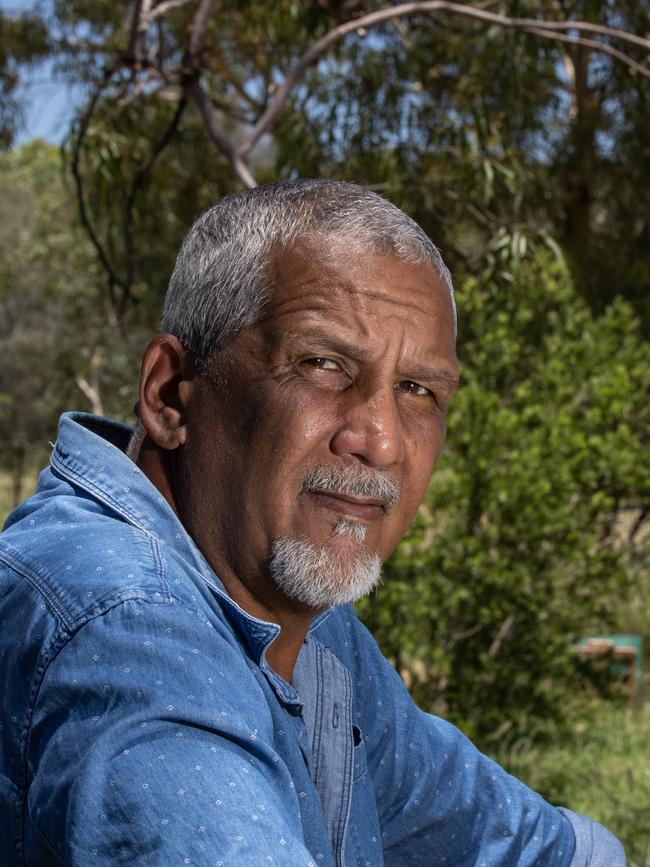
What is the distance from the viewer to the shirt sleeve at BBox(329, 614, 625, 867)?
6.34 ft

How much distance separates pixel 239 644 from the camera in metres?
1.44

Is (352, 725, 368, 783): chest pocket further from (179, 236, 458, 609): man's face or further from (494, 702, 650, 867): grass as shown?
(494, 702, 650, 867): grass

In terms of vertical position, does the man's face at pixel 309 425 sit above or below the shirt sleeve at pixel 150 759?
above

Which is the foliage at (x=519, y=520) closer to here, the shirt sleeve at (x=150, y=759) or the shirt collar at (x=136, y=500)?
the shirt collar at (x=136, y=500)

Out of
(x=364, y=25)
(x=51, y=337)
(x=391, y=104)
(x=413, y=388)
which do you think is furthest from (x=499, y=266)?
(x=51, y=337)

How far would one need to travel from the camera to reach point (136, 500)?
1449 mm

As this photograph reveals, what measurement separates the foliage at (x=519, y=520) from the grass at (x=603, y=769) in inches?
8.2

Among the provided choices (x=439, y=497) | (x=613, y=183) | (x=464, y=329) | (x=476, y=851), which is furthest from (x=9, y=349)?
(x=476, y=851)

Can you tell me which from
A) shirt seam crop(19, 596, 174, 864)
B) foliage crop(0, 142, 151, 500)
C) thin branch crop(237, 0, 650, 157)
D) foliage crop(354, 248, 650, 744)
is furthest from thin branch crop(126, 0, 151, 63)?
foliage crop(0, 142, 151, 500)

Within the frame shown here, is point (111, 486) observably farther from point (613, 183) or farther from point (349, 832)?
point (613, 183)

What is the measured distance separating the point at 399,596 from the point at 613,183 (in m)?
6.93

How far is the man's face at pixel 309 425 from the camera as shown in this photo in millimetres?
1563

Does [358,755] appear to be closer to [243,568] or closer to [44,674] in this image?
[243,568]

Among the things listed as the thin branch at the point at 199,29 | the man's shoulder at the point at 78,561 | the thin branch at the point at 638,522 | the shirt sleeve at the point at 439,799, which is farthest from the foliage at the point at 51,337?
the man's shoulder at the point at 78,561
